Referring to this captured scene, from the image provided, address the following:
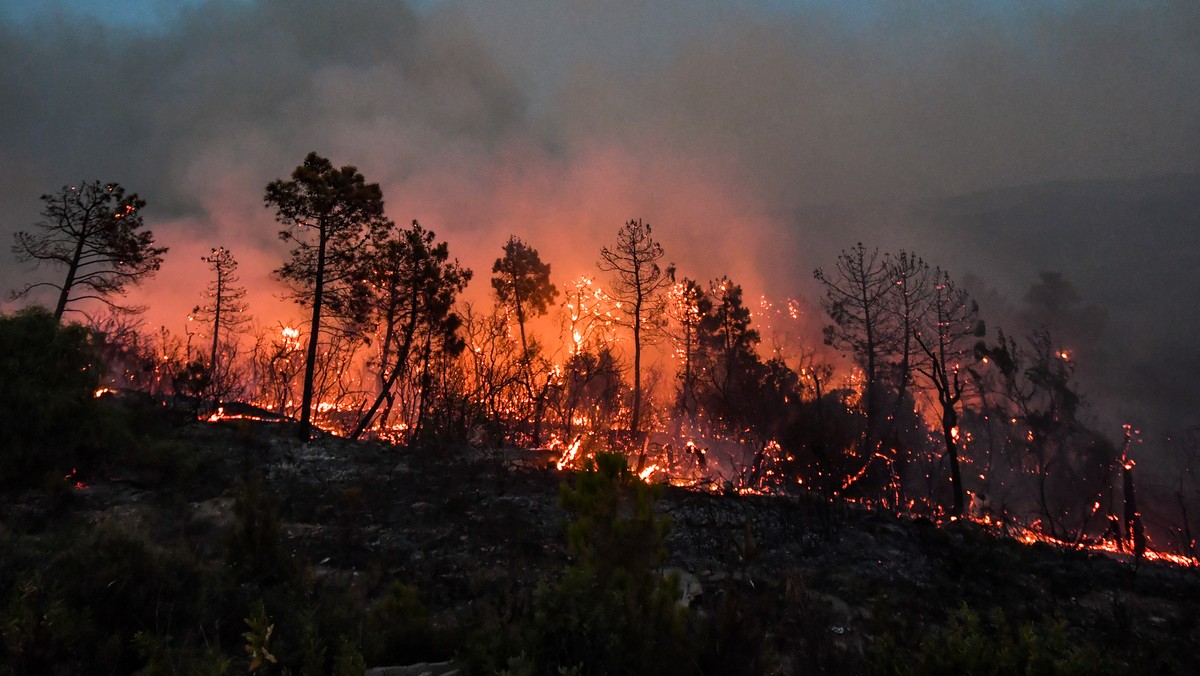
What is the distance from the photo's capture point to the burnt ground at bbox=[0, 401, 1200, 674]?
828cm

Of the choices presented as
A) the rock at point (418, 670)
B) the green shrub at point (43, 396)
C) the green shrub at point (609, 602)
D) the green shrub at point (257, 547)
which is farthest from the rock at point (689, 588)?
the green shrub at point (43, 396)

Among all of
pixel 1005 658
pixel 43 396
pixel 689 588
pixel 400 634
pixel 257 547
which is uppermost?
pixel 43 396

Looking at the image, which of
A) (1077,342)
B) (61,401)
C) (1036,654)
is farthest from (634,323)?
(1077,342)

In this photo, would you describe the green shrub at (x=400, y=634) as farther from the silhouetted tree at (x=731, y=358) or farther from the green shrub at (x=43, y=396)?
the silhouetted tree at (x=731, y=358)

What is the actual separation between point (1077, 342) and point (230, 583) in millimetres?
106149

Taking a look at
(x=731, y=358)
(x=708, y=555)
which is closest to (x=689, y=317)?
(x=731, y=358)

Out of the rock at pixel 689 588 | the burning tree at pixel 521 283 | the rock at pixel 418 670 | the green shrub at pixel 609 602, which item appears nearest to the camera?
the green shrub at pixel 609 602

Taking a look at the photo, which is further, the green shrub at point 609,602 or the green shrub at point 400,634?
the green shrub at point 400,634

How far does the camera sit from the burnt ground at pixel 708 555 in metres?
8.28

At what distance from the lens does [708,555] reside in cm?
1223

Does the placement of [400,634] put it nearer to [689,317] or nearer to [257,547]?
[257,547]

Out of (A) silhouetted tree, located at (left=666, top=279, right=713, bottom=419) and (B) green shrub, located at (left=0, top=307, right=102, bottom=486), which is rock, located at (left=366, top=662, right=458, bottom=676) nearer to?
(B) green shrub, located at (left=0, top=307, right=102, bottom=486)

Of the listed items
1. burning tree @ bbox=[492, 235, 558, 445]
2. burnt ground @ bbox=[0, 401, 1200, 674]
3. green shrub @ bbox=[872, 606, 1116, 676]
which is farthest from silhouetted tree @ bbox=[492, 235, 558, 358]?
green shrub @ bbox=[872, 606, 1116, 676]

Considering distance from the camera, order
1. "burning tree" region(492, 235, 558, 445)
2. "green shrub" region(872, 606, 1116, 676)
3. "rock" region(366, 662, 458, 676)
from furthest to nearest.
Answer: "burning tree" region(492, 235, 558, 445) < "rock" region(366, 662, 458, 676) < "green shrub" region(872, 606, 1116, 676)
